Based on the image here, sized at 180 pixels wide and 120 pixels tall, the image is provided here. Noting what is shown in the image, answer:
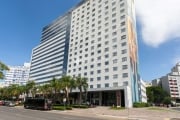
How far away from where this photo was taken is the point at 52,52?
4744 inches

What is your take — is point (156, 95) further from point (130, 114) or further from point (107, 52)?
point (130, 114)

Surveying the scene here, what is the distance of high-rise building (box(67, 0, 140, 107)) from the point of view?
239ft

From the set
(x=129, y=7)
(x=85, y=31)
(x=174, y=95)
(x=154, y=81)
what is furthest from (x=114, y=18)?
(x=154, y=81)

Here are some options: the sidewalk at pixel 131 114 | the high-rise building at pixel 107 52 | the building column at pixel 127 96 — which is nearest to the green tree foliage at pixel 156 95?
the high-rise building at pixel 107 52

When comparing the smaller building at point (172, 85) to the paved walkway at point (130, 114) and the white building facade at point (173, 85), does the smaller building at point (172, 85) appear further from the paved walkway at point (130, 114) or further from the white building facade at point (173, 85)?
the paved walkway at point (130, 114)

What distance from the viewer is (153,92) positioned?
129m

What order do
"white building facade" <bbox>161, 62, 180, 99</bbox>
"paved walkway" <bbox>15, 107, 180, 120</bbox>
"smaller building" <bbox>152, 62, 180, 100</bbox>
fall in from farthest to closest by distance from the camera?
1. "white building facade" <bbox>161, 62, 180, 99</bbox>
2. "smaller building" <bbox>152, 62, 180, 100</bbox>
3. "paved walkway" <bbox>15, 107, 180, 120</bbox>

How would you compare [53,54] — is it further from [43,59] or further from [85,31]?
[85,31]

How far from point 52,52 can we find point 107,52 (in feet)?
159

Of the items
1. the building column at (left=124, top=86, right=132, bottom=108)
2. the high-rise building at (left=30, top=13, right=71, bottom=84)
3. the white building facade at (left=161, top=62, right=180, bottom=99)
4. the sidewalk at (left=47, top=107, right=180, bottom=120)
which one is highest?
the high-rise building at (left=30, top=13, right=71, bottom=84)

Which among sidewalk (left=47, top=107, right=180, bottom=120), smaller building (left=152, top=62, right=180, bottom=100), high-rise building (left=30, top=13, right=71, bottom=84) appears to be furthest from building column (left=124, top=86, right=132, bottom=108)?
smaller building (left=152, top=62, right=180, bottom=100)

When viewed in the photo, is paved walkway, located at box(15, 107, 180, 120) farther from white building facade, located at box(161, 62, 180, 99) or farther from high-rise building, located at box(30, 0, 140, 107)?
white building facade, located at box(161, 62, 180, 99)

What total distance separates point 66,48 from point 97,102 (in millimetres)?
36832

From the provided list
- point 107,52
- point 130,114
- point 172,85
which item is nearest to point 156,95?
point 172,85
